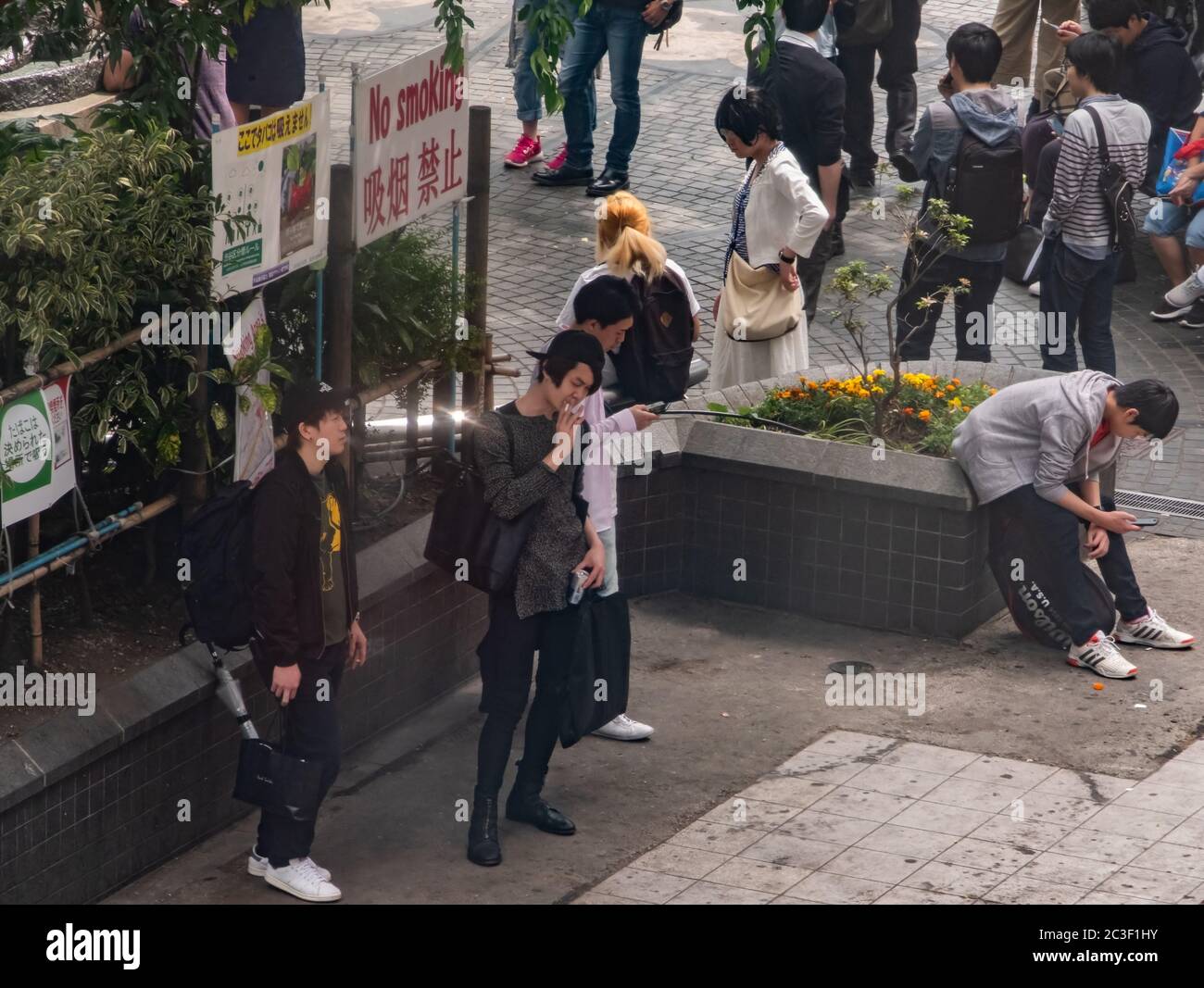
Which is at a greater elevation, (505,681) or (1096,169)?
(1096,169)

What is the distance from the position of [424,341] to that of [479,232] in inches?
22.2

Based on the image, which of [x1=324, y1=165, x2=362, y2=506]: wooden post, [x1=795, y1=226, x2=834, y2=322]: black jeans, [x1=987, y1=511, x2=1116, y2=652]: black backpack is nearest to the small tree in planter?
[x1=987, y1=511, x2=1116, y2=652]: black backpack

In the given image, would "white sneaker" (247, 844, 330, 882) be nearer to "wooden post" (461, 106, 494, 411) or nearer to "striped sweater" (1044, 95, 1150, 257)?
"wooden post" (461, 106, 494, 411)

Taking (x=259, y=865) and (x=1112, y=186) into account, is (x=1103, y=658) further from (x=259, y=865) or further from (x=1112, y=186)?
(x=259, y=865)

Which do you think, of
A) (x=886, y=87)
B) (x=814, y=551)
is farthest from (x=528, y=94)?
(x=814, y=551)

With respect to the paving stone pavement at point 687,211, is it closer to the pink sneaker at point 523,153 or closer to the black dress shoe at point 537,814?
the pink sneaker at point 523,153

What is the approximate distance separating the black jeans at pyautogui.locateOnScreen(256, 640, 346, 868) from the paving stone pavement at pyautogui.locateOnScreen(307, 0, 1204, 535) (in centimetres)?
356

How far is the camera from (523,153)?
14.5 m

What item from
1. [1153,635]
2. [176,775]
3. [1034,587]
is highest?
[1034,587]

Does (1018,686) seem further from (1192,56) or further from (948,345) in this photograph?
(1192,56)

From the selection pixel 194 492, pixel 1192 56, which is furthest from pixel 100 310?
pixel 1192 56

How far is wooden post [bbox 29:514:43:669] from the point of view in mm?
6785

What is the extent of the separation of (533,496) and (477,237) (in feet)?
6.32

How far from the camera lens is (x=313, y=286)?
312 inches
